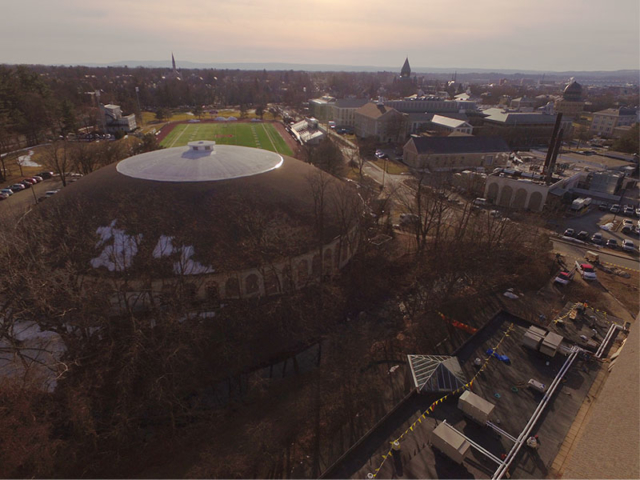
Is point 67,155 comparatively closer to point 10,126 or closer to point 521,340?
point 10,126

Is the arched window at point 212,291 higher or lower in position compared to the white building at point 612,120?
lower

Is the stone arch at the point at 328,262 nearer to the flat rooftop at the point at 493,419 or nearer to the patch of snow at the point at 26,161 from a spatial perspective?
the flat rooftop at the point at 493,419

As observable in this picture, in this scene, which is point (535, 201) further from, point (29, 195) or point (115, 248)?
point (29, 195)

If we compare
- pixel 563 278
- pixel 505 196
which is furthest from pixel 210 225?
pixel 505 196

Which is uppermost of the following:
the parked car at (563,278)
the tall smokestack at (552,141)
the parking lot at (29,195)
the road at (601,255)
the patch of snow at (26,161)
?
the tall smokestack at (552,141)

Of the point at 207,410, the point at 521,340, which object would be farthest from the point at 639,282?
the point at 207,410

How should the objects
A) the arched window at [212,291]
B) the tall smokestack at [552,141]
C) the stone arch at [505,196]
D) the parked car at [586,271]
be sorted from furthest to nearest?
the stone arch at [505,196] < the tall smokestack at [552,141] < the parked car at [586,271] < the arched window at [212,291]

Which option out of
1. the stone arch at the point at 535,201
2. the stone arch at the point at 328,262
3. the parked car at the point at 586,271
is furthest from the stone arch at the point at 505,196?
the stone arch at the point at 328,262
